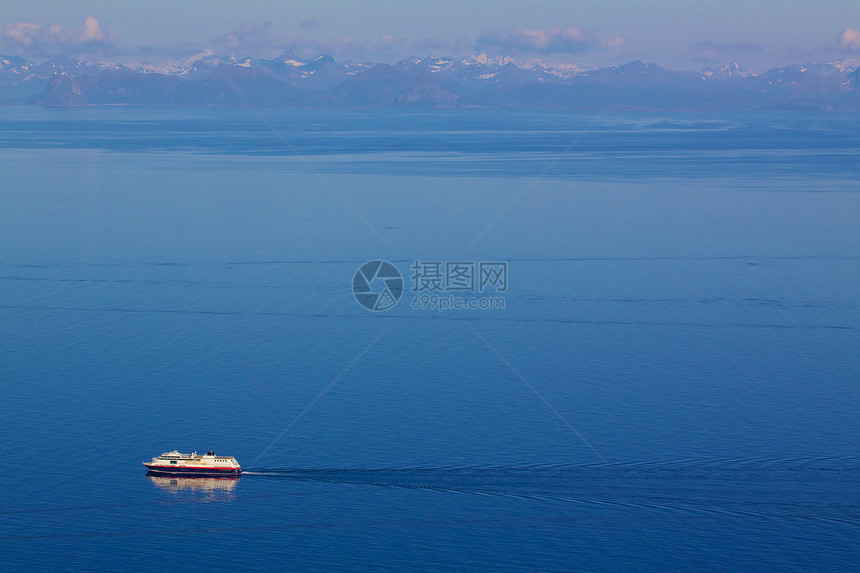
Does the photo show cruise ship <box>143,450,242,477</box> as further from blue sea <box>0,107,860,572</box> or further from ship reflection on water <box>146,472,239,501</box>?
blue sea <box>0,107,860,572</box>

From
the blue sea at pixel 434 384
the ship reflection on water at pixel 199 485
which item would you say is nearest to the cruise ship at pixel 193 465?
the ship reflection on water at pixel 199 485

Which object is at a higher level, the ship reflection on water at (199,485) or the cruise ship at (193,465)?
the cruise ship at (193,465)

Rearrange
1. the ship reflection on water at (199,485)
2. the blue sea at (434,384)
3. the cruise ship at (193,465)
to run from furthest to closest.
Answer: the cruise ship at (193,465) < the ship reflection on water at (199,485) < the blue sea at (434,384)

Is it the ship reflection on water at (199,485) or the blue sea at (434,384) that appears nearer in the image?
the blue sea at (434,384)

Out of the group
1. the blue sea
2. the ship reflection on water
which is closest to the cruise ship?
the ship reflection on water

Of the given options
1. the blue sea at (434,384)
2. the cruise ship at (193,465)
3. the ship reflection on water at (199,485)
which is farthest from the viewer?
the cruise ship at (193,465)

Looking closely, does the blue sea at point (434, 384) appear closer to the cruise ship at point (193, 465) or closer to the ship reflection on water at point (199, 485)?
the ship reflection on water at point (199, 485)
